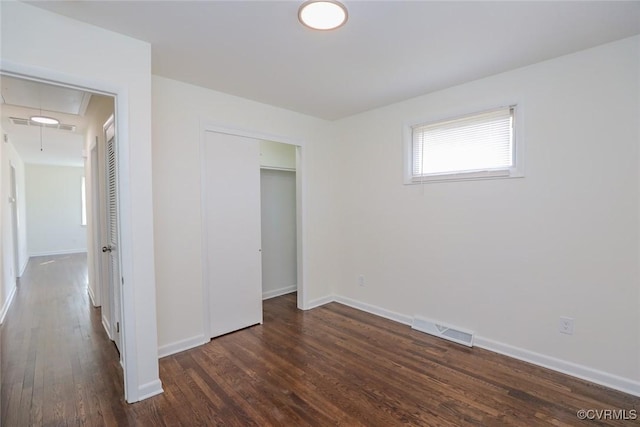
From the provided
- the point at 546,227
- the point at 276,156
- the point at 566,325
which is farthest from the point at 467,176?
the point at 276,156

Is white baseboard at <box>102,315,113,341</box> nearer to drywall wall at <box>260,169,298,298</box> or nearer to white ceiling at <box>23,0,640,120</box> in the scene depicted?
drywall wall at <box>260,169,298,298</box>

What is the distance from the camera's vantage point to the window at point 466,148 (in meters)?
2.74

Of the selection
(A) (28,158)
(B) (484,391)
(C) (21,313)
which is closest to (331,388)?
(B) (484,391)

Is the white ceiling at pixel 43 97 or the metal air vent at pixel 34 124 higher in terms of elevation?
the metal air vent at pixel 34 124

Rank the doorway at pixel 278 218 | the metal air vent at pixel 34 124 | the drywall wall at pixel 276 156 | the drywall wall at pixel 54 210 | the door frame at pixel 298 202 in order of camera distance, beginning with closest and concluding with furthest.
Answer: the door frame at pixel 298 202
the metal air vent at pixel 34 124
the drywall wall at pixel 276 156
the doorway at pixel 278 218
the drywall wall at pixel 54 210

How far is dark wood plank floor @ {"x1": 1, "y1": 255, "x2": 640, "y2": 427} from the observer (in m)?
1.95

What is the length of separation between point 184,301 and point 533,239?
325cm

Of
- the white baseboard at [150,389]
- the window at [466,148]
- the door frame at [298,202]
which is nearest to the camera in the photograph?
the white baseboard at [150,389]

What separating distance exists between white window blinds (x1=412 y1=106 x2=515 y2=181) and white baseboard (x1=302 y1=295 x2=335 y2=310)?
2084 millimetres

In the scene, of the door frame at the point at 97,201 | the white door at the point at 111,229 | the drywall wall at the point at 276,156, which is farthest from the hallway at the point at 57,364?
the drywall wall at the point at 276,156

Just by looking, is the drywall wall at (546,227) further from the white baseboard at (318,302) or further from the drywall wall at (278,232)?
the drywall wall at (278,232)

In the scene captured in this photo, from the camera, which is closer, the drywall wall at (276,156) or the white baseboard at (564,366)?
the white baseboard at (564,366)

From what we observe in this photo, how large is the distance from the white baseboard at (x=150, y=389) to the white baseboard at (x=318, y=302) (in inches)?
79.0

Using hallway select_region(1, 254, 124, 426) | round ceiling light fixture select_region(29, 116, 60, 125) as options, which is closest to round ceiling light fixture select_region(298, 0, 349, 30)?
hallway select_region(1, 254, 124, 426)
